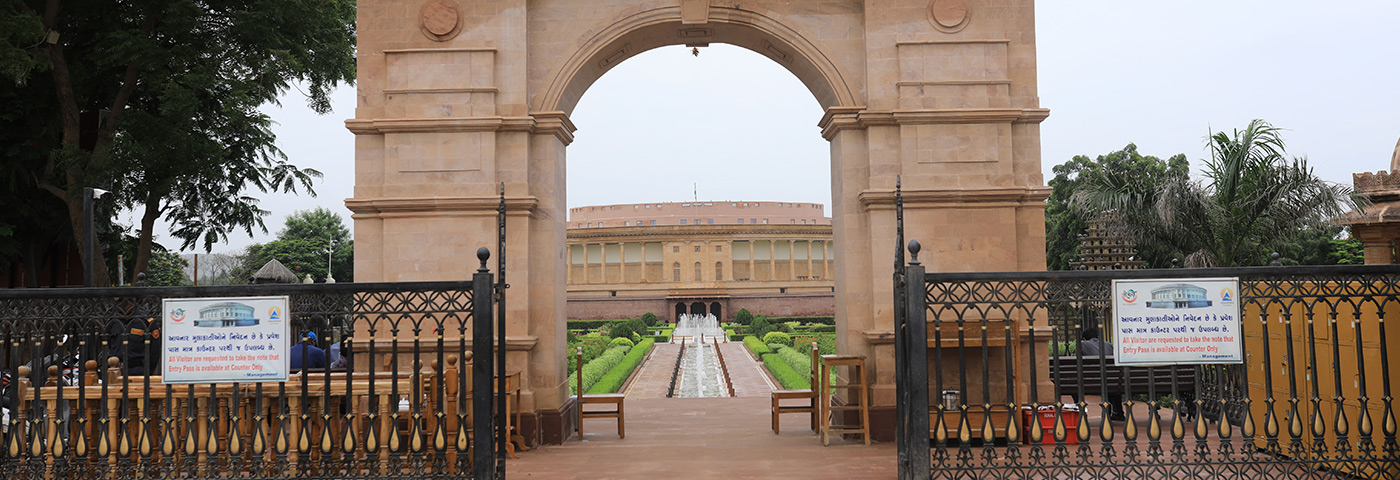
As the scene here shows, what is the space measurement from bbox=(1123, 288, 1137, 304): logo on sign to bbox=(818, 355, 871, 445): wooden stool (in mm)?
3694

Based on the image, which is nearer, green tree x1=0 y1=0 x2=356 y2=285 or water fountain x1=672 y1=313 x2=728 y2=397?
green tree x1=0 y1=0 x2=356 y2=285

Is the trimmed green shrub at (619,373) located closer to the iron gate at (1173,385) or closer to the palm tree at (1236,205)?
the palm tree at (1236,205)

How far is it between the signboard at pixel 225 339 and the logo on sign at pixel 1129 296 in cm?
588

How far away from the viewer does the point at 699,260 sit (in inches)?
2280

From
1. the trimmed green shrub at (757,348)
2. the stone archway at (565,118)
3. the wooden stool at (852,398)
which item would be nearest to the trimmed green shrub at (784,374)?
the trimmed green shrub at (757,348)

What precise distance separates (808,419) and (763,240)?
1823 inches

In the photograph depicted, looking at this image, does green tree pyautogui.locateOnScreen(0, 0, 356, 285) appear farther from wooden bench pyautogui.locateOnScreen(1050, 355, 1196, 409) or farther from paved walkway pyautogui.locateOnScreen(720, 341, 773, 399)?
wooden bench pyautogui.locateOnScreen(1050, 355, 1196, 409)

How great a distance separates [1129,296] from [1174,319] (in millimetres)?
356

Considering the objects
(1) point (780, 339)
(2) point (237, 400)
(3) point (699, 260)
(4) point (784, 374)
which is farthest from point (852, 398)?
(3) point (699, 260)

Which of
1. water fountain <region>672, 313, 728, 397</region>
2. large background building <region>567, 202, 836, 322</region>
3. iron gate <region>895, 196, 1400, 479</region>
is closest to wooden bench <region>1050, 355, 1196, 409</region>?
iron gate <region>895, 196, 1400, 479</region>

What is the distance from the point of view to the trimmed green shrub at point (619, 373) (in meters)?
18.6

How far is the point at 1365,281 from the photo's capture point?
6871 millimetres

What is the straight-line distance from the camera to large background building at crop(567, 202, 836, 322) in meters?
54.8

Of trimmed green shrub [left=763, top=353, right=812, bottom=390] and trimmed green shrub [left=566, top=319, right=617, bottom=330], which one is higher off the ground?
trimmed green shrub [left=566, top=319, right=617, bottom=330]
